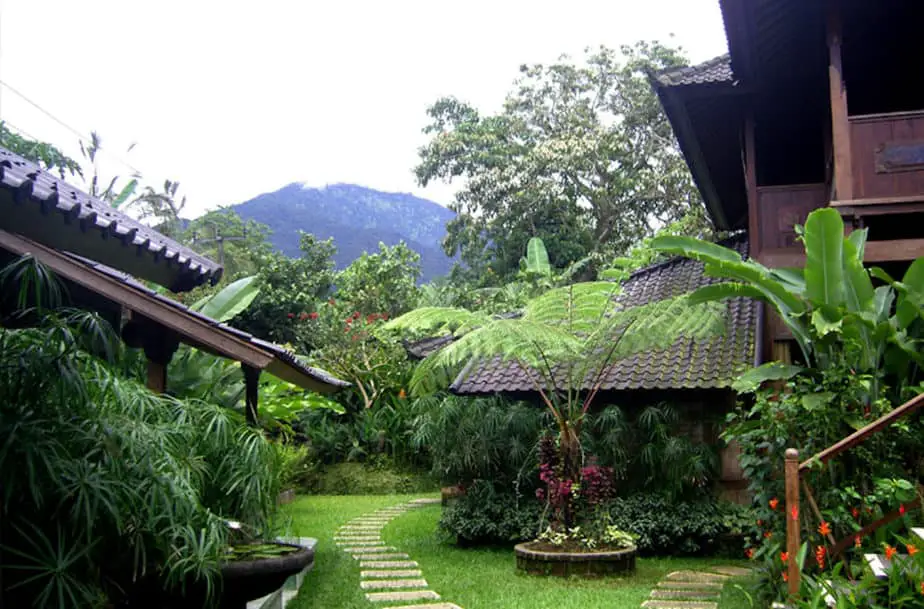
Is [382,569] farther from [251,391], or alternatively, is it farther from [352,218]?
[352,218]

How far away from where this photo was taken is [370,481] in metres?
17.6

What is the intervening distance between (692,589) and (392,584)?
2.76 metres

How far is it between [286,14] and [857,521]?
32.1ft

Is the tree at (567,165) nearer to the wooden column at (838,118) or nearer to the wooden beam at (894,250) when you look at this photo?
Result: the wooden column at (838,118)

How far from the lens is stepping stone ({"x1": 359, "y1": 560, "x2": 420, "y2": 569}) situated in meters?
9.47

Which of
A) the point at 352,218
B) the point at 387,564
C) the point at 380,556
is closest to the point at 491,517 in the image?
the point at 380,556

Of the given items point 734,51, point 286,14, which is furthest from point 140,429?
point 286,14

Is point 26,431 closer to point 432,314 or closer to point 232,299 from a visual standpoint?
point 432,314

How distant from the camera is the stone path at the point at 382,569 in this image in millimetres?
7828

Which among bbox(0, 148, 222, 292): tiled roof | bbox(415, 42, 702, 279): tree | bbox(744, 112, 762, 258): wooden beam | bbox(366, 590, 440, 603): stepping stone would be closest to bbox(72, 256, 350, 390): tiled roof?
bbox(0, 148, 222, 292): tiled roof

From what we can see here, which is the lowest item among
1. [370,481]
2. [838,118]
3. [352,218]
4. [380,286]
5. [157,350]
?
[370,481]

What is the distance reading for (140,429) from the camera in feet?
16.1

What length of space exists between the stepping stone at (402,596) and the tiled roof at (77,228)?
342cm

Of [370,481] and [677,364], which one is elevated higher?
[677,364]
